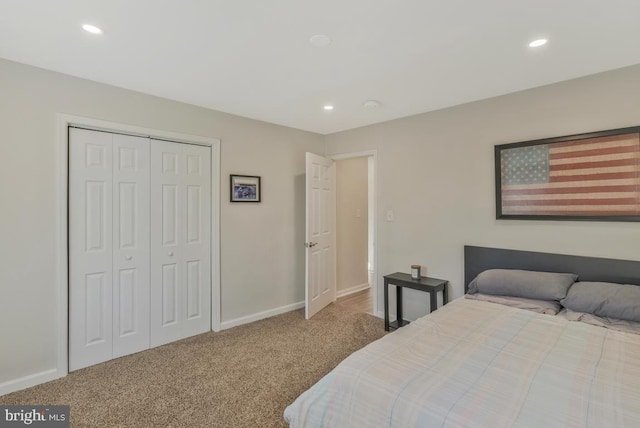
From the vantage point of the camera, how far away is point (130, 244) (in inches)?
110

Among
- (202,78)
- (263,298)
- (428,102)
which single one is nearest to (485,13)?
(428,102)

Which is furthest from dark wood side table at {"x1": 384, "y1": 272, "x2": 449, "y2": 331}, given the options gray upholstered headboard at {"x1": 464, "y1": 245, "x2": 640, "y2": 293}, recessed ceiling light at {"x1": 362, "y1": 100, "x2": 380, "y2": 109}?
recessed ceiling light at {"x1": 362, "y1": 100, "x2": 380, "y2": 109}

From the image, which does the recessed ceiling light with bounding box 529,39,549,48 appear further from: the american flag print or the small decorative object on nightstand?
the small decorative object on nightstand

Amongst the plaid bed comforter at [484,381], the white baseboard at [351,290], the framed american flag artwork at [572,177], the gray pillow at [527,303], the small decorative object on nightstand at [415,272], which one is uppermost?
the framed american flag artwork at [572,177]

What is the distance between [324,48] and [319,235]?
2357 mm

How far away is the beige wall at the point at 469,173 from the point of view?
2.33 meters

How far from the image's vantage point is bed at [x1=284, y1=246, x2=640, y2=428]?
44.3 inches

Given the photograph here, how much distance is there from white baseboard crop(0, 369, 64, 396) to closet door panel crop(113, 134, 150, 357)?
0.43m

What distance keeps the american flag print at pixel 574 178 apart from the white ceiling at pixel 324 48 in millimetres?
561

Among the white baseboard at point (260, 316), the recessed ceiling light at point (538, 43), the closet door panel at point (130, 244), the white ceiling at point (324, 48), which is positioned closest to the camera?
the white ceiling at point (324, 48)

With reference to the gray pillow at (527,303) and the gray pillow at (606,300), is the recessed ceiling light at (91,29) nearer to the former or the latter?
the gray pillow at (527,303)

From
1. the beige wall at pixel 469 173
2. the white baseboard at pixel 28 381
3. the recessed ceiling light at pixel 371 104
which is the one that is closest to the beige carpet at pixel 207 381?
the white baseboard at pixel 28 381

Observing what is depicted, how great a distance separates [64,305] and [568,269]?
13.0 ft

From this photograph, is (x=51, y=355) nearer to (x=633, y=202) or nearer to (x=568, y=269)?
(x=568, y=269)
